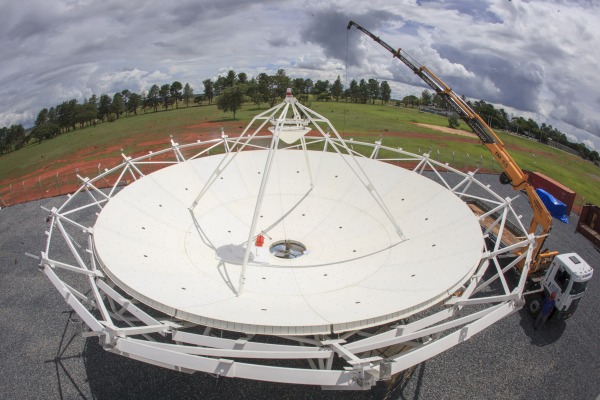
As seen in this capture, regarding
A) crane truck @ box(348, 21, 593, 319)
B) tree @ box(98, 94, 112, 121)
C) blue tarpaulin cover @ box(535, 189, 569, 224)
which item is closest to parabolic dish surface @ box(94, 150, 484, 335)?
crane truck @ box(348, 21, 593, 319)

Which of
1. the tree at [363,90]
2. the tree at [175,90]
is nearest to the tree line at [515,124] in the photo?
the tree at [363,90]

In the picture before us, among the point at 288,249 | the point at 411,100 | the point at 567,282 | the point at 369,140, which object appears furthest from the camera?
the point at 411,100

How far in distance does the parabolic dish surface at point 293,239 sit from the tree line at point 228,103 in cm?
8207

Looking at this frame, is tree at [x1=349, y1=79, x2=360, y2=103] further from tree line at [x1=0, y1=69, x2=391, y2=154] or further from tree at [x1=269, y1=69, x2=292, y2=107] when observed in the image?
tree at [x1=269, y1=69, x2=292, y2=107]

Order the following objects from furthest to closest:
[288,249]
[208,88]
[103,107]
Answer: [208,88] < [103,107] < [288,249]

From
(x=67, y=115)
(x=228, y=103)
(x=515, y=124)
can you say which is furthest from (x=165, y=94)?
(x=515, y=124)

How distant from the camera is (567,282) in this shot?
2578 cm

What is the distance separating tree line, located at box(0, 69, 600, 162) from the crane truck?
264 ft

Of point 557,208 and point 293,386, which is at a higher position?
point 557,208

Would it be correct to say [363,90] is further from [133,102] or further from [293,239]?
[293,239]

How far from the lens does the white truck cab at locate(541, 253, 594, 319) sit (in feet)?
83.1

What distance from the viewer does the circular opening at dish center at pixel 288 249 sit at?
26203 mm

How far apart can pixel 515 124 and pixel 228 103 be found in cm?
11706

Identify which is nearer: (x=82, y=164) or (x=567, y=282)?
(x=567, y=282)
